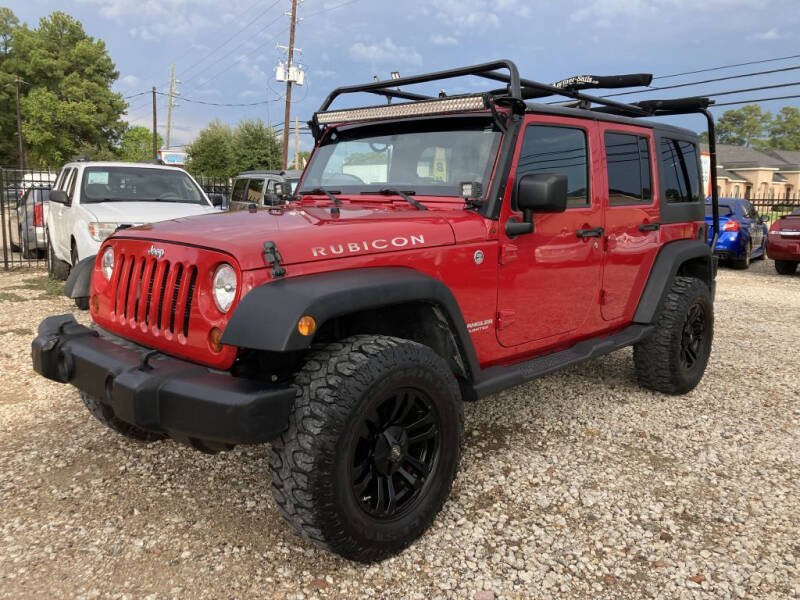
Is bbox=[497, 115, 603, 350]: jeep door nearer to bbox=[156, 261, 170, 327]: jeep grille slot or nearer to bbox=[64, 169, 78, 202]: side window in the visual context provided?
bbox=[156, 261, 170, 327]: jeep grille slot

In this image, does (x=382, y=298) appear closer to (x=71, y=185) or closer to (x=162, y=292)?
(x=162, y=292)

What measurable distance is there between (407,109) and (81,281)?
1.99m

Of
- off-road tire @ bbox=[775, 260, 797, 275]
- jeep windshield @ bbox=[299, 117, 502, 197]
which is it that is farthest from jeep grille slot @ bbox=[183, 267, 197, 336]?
off-road tire @ bbox=[775, 260, 797, 275]

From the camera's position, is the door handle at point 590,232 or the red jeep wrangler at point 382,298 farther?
the door handle at point 590,232

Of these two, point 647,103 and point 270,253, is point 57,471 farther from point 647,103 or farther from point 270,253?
point 647,103

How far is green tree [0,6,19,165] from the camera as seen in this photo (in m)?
46.8

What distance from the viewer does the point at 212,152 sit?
133 feet

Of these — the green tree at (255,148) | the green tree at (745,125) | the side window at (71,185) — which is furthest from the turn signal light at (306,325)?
the green tree at (745,125)

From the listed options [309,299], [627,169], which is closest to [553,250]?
[627,169]

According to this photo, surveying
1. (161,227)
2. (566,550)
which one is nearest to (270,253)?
(161,227)

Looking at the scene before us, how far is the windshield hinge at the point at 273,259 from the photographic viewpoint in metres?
2.28

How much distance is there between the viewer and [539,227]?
10.9ft

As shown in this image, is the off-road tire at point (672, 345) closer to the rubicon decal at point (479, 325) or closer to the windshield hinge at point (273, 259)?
the rubicon decal at point (479, 325)

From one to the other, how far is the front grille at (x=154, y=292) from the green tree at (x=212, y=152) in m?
38.7
